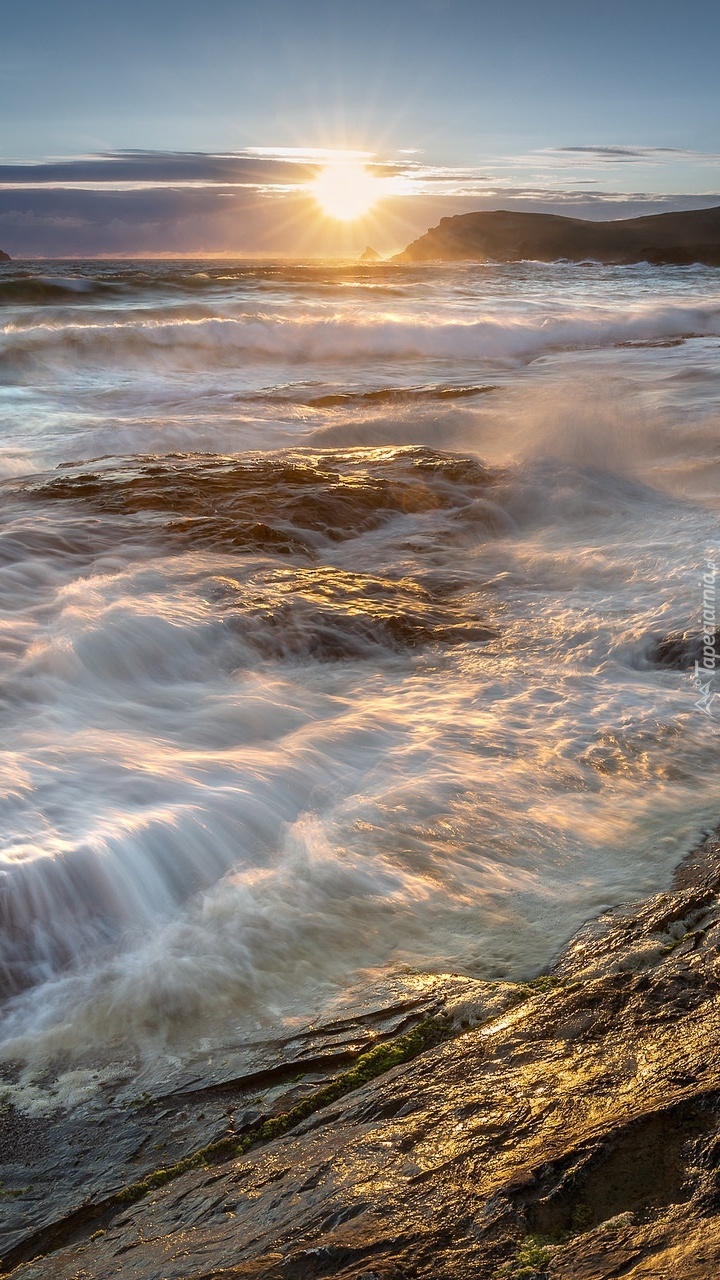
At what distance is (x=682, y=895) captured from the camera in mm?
2873

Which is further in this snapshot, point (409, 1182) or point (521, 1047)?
point (521, 1047)

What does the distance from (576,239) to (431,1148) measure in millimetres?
97311

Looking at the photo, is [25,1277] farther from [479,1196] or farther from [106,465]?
[106,465]

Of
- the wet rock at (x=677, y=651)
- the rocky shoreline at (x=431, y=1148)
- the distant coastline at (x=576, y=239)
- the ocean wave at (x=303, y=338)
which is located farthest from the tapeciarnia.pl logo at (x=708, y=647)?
the distant coastline at (x=576, y=239)

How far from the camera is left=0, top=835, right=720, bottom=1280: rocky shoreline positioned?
1.62 metres

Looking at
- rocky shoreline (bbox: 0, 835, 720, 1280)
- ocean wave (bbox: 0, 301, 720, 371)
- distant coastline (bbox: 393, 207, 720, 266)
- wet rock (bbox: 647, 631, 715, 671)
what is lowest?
rocky shoreline (bbox: 0, 835, 720, 1280)

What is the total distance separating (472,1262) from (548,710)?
3.05m

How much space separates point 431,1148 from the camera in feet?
6.21

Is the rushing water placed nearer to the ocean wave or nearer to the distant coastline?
the ocean wave

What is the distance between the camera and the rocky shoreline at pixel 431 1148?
162cm

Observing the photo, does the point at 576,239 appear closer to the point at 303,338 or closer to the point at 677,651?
the point at 303,338

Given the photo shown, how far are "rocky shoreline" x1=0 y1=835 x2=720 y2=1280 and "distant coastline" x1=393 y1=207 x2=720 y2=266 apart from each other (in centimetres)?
6989

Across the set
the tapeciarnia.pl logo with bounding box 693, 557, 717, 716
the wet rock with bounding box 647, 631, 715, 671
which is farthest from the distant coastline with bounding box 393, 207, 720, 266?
the wet rock with bounding box 647, 631, 715, 671

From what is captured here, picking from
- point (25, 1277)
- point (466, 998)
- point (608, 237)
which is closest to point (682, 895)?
point (466, 998)
